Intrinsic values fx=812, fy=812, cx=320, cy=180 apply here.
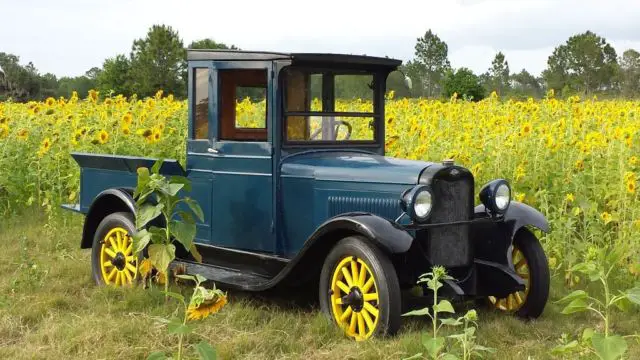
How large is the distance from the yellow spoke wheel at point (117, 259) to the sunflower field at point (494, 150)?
3.79 ft

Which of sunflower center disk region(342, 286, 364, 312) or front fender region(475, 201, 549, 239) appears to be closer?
sunflower center disk region(342, 286, 364, 312)

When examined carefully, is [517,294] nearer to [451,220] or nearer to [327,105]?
[451,220]

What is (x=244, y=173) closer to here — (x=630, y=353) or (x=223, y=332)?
(x=223, y=332)

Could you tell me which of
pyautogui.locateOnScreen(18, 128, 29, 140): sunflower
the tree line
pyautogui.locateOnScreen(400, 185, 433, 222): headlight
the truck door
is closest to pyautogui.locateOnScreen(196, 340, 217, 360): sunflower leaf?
pyautogui.locateOnScreen(400, 185, 433, 222): headlight

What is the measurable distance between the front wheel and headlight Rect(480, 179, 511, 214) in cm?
28

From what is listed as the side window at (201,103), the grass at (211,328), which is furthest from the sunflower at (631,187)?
the side window at (201,103)

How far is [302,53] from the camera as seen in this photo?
4.81 m

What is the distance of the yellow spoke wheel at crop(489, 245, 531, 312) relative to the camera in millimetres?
4812

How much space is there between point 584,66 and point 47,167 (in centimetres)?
5397

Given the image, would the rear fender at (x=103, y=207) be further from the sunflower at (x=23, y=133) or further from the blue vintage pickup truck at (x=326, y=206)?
the sunflower at (x=23, y=133)

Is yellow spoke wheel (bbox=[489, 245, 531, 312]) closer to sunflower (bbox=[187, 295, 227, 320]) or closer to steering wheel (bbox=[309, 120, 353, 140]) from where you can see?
steering wheel (bbox=[309, 120, 353, 140])

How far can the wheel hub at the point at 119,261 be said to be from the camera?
17.7ft

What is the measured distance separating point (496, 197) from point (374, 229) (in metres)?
0.96

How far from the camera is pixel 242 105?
525cm
